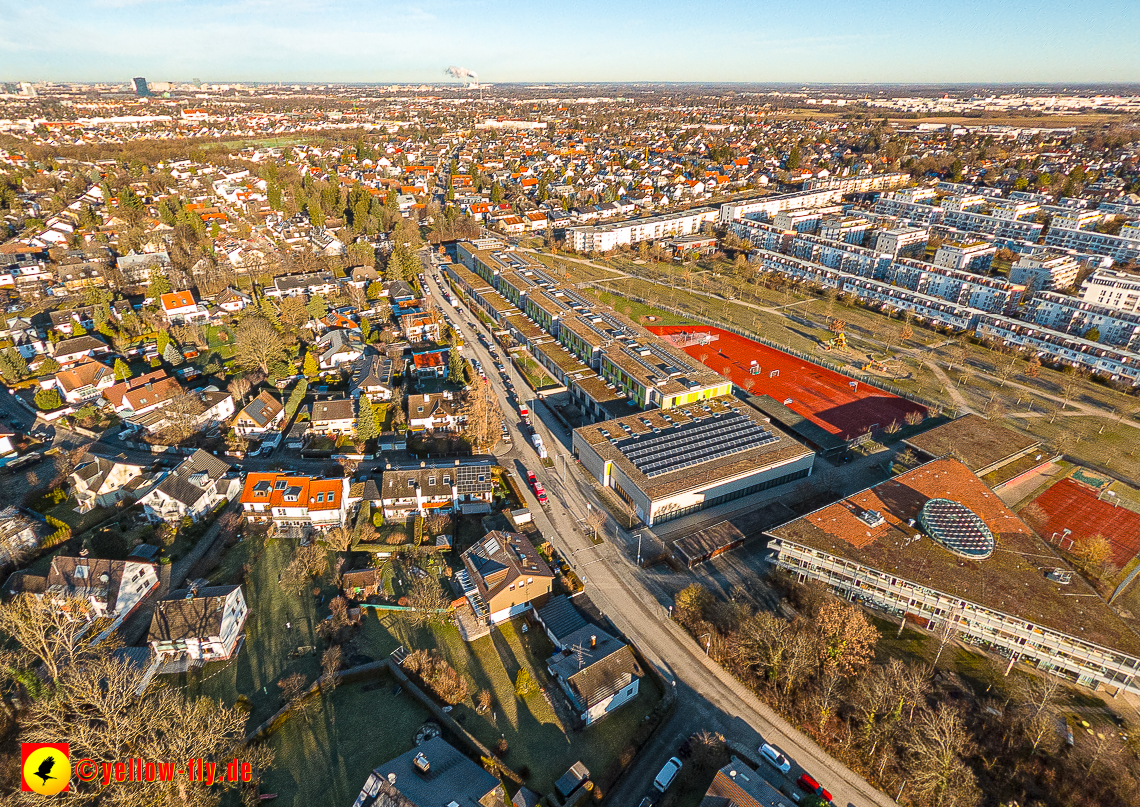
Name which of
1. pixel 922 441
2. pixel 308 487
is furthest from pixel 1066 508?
pixel 308 487

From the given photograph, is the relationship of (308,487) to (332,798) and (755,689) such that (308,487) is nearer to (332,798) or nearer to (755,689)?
(332,798)

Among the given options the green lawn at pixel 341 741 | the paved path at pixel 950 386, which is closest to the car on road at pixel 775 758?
the green lawn at pixel 341 741

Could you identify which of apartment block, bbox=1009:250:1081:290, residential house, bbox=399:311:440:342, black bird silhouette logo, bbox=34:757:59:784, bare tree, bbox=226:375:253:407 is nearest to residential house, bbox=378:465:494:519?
black bird silhouette logo, bbox=34:757:59:784

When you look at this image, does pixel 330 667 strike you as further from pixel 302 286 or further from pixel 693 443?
pixel 302 286

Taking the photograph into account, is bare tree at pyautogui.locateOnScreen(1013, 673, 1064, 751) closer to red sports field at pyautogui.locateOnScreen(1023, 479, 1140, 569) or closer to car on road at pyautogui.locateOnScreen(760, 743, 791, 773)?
car on road at pyautogui.locateOnScreen(760, 743, 791, 773)

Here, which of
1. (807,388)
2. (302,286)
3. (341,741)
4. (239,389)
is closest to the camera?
(341,741)

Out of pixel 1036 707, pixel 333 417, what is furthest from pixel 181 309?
pixel 1036 707
